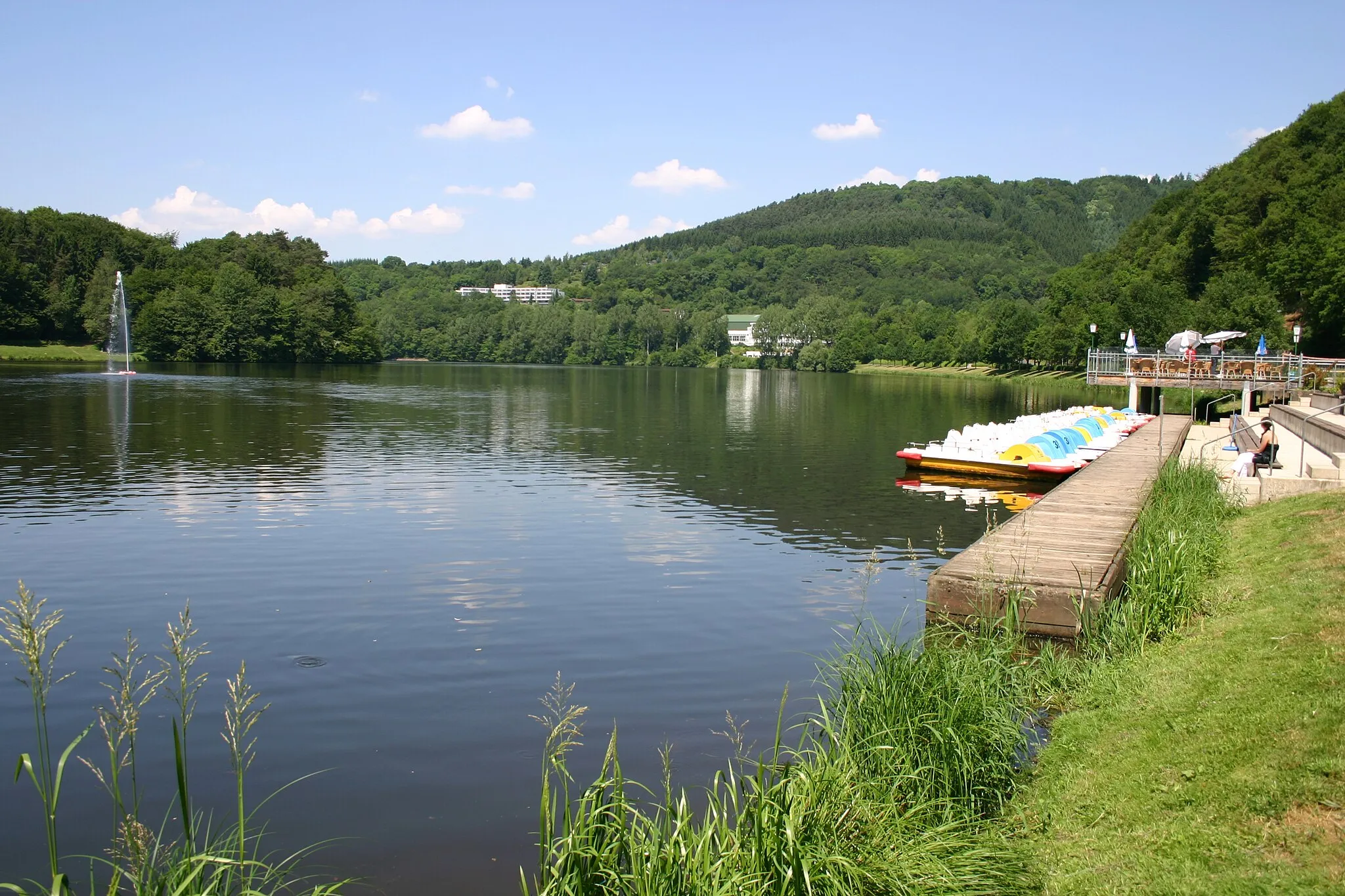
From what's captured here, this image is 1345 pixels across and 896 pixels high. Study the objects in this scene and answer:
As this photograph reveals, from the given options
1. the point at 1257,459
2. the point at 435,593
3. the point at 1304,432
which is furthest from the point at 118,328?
the point at 1257,459

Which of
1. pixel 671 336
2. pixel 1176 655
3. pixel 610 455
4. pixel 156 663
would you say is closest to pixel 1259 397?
pixel 610 455

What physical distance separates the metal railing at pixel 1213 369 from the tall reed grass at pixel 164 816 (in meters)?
44.2

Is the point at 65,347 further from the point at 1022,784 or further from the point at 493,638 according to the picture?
the point at 1022,784

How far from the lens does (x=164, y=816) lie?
775 centimetres

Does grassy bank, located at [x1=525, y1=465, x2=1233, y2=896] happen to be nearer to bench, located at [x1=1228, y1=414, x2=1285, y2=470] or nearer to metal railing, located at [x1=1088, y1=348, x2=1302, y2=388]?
bench, located at [x1=1228, y1=414, x2=1285, y2=470]

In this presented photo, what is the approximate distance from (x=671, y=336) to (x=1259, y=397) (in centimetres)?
13949

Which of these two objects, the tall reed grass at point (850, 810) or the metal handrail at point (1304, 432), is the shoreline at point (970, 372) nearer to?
the metal handrail at point (1304, 432)

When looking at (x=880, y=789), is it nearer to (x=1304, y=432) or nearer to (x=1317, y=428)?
(x=1317, y=428)

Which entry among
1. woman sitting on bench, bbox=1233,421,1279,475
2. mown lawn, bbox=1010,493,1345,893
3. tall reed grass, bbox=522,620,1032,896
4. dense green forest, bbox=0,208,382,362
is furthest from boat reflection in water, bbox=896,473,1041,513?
dense green forest, bbox=0,208,382,362

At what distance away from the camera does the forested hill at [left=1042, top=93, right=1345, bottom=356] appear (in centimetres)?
6750

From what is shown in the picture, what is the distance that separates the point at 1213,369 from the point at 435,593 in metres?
42.9

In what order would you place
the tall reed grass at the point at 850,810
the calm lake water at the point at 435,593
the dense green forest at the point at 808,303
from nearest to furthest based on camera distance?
the tall reed grass at the point at 850,810
the calm lake water at the point at 435,593
the dense green forest at the point at 808,303

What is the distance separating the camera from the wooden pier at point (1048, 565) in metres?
10.2

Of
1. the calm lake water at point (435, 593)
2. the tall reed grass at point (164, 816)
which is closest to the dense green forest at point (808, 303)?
the calm lake water at point (435, 593)
